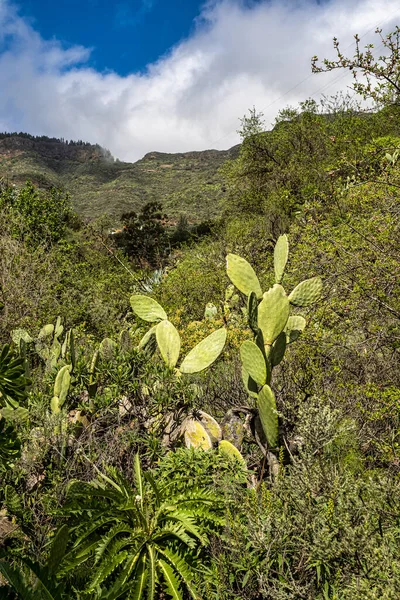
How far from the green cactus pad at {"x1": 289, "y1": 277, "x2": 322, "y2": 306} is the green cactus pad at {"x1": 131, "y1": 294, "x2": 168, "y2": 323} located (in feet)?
4.61

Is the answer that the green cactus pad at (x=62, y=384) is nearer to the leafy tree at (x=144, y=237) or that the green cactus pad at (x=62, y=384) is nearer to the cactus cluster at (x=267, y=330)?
the cactus cluster at (x=267, y=330)

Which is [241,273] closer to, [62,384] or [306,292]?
[306,292]

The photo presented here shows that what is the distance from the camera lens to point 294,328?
3.81m

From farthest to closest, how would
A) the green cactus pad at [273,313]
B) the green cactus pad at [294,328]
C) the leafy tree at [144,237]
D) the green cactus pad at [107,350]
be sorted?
the leafy tree at [144,237], the green cactus pad at [107,350], the green cactus pad at [294,328], the green cactus pad at [273,313]

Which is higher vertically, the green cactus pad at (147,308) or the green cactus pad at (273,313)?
the green cactus pad at (147,308)

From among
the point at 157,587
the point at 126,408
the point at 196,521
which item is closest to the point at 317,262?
the point at 126,408

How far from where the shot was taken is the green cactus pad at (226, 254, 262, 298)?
381cm

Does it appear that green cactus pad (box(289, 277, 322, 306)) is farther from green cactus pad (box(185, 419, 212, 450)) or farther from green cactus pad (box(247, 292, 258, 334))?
green cactus pad (box(185, 419, 212, 450))

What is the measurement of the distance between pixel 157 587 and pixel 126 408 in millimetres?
1520

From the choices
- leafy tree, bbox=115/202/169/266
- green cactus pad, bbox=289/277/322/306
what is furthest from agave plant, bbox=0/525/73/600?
leafy tree, bbox=115/202/169/266

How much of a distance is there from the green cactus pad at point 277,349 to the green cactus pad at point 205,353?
21.0 inches

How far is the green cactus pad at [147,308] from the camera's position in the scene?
447cm

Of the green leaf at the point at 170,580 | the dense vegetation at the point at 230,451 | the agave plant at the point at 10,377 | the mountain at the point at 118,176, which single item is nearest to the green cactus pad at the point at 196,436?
the dense vegetation at the point at 230,451

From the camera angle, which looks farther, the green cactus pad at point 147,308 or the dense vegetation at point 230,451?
the green cactus pad at point 147,308
